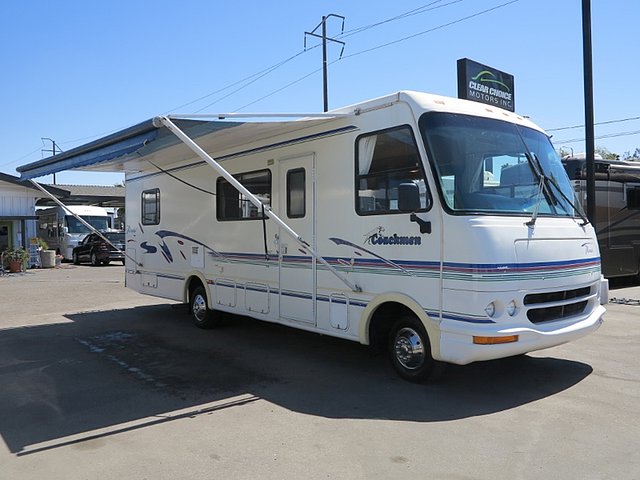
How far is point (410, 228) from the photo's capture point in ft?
18.1

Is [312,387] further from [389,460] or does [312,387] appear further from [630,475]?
[630,475]

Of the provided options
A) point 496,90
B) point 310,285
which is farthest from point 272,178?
point 496,90

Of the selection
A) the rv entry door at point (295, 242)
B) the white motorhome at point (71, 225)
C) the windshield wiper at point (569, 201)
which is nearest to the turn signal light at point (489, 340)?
the windshield wiper at point (569, 201)

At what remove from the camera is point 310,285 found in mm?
6750

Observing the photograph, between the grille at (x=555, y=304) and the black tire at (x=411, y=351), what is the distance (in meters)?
0.99

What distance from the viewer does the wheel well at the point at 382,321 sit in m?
5.90

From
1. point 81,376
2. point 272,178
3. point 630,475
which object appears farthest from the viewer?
point 272,178

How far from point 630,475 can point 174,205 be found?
7.66m

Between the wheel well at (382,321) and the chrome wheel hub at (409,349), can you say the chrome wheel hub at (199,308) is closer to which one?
the wheel well at (382,321)

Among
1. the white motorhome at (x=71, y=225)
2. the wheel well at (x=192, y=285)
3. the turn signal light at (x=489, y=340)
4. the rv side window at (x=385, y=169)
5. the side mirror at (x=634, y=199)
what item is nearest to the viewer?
the turn signal light at (x=489, y=340)

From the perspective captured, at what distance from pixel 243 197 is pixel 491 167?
144 inches

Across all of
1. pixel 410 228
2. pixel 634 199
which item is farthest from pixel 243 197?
pixel 634 199

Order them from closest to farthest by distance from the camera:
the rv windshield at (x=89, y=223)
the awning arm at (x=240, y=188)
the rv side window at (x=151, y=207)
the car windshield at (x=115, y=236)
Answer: the awning arm at (x=240, y=188) < the rv side window at (x=151, y=207) < the car windshield at (x=115, y=236) < the rv windshield at (x=89, y=223)

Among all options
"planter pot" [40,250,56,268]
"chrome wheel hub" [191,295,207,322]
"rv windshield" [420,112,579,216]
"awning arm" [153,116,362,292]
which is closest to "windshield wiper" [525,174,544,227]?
"rv windshield" [420,112,579,216]
